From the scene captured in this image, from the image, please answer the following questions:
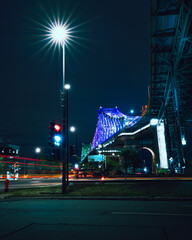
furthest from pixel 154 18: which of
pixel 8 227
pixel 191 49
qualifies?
pixel 8 227

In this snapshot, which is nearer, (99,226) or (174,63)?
(99,226)

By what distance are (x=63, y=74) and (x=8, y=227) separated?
11.9 meters

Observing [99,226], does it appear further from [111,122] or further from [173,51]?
[111,122]

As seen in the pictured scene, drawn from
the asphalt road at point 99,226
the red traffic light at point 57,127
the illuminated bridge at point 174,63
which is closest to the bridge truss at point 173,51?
the illuminated bridge at point 174,63

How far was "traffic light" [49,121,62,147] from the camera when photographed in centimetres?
1399

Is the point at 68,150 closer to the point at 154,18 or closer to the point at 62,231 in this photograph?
the point at 62,231

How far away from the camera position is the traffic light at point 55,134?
13988 mm

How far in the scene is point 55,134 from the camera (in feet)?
46.4

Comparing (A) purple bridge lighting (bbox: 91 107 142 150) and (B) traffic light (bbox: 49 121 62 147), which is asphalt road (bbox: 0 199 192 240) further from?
(A) purple bridge lighting (bbox: 91 107 142 150)

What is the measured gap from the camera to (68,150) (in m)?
19.1

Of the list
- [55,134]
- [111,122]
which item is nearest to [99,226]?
[55,134]

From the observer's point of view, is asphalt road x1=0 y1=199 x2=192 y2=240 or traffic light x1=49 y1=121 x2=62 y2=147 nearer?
asphalt road x1=0 y1=199 x2=192 y2=240

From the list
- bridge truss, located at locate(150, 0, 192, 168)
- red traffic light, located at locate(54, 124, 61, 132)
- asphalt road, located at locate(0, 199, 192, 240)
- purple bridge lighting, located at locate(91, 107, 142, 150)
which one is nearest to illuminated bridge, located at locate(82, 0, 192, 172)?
bridge truss, located at locate(150, 0, 192, 168)

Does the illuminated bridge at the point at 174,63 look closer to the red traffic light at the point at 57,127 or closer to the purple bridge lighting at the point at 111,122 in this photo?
the red traffic light at the point at 57,127
